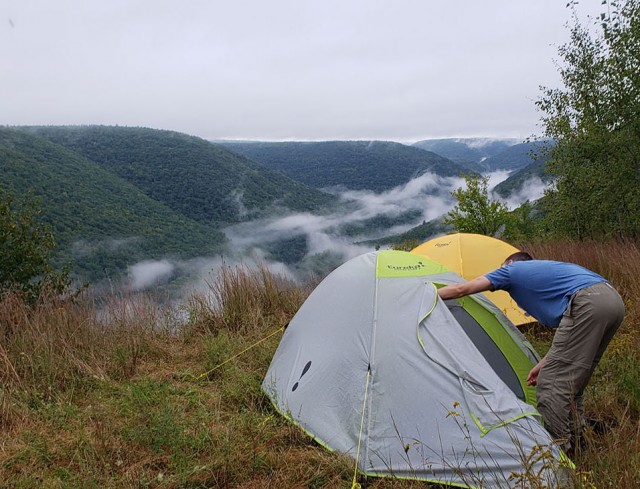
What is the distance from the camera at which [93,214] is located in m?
62.4

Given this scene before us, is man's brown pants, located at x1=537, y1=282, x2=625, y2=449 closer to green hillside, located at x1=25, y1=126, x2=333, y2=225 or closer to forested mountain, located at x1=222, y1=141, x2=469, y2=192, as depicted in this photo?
green hillside, located at x1=25, y1=126, x2=333, y2=225

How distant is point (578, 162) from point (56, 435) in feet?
41.9

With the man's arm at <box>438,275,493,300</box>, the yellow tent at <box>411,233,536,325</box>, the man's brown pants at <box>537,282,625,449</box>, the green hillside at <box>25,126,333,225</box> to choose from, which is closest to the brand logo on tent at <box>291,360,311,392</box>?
the man's arm at <box>438,275,493,300</box>

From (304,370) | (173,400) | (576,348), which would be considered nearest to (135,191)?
(173,400)

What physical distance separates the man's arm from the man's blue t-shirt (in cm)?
5

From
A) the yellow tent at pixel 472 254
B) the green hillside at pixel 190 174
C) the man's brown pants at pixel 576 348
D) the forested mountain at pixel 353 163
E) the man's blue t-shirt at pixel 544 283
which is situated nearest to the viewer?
the man's brown pants at pixel 576 348

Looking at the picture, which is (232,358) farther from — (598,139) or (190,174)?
(190,174)

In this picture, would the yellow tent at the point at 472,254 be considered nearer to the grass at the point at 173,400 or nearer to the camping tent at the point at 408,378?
the grass at the point at 173,400

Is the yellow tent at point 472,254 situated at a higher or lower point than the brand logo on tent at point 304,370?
higher

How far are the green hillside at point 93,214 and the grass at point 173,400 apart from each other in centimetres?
4253

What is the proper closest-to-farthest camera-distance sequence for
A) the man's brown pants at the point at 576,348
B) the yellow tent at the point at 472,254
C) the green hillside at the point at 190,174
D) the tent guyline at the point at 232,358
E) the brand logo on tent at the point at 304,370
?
the man's brown pants at the point at 576,348 → the brand logo on tent at the point at 304,370 → the tent guyline at the point at 232,358 → the yellow tent at the point at 472,254 → the green hillside at the point at 190,174

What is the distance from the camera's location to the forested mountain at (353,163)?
160125 millimetres

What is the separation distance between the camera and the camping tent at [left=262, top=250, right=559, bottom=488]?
2674mm

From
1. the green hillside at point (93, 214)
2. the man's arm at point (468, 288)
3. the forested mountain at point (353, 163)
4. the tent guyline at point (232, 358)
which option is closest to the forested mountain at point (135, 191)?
the green hillside at point (93, 214)
